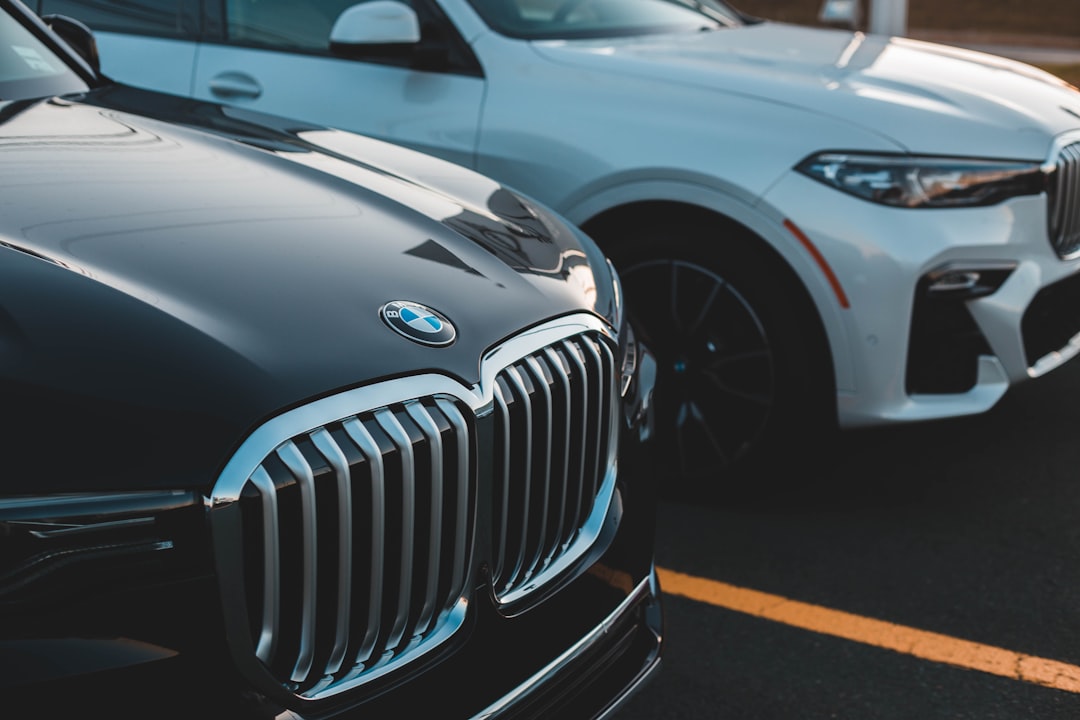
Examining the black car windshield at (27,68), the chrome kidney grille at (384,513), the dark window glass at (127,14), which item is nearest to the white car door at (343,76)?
the dark window glass at (127,14)

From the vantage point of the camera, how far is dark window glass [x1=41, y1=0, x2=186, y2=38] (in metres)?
4.49

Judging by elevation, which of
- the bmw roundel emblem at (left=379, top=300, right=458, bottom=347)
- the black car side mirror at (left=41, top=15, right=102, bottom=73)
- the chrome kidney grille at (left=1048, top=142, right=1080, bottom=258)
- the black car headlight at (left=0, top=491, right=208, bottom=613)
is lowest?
the chrome kidney grille at (left=1048, top=142, right=1080, bottom=258)

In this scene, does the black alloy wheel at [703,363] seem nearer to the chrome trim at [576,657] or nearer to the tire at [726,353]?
the tire at [726,353]

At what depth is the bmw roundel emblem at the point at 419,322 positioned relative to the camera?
72.2 inches

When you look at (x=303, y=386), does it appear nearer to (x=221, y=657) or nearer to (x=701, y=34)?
(x=221, y=657)

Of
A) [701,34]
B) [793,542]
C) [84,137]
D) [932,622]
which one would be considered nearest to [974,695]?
[932,622]

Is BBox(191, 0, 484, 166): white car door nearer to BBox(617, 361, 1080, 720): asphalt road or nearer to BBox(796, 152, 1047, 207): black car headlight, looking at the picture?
BBox(796, 152, 1047, 207): black car headlight

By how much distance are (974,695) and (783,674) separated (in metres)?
0.44

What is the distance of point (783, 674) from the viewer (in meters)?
2.95

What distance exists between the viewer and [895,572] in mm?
3449

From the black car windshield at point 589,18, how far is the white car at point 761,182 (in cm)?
2

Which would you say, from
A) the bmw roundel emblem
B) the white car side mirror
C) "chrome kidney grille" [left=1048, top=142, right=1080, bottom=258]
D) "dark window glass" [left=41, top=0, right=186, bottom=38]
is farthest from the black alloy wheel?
"dark window glass" [left=41, top=0, right=186, bottom=38]

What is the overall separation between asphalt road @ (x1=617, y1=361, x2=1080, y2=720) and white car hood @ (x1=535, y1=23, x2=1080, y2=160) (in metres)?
1.09

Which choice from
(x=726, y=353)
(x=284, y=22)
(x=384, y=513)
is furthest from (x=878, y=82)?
(x=384, y=513)
